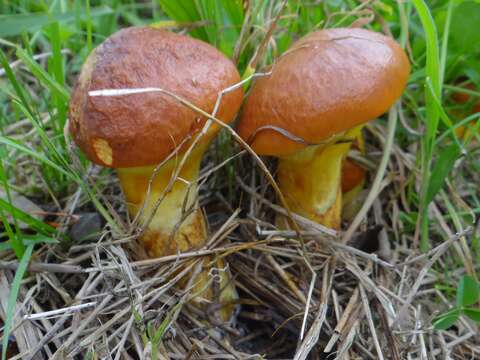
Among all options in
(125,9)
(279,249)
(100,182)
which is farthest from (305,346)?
(125,9)

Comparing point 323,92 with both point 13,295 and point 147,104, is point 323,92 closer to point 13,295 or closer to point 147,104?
point 147,104

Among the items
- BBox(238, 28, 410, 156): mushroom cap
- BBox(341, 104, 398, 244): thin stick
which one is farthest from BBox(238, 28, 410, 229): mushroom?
BBox(341, 104, 398, 244): thin stick

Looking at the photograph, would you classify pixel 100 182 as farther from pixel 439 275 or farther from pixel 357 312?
pixel 439 275

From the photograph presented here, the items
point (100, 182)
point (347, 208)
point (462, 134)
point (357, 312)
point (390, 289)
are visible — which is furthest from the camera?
point (462, 134)

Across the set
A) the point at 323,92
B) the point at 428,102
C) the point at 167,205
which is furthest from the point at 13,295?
the point at 428,102

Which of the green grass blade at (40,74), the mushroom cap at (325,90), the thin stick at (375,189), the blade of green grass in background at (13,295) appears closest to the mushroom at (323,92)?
the mushroom cap at (325,90)

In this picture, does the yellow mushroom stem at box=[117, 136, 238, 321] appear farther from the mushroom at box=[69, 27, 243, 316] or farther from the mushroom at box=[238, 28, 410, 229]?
the mushroom at box=[238, 28, 410, 229]
